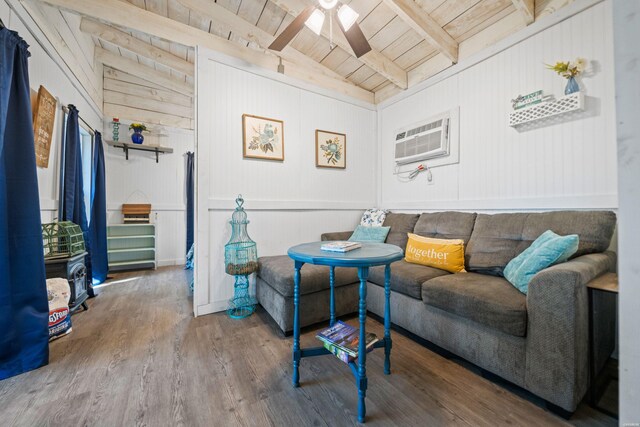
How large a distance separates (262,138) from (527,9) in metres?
2.54

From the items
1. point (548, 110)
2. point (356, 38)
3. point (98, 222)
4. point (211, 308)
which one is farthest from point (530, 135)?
point (98, 222)

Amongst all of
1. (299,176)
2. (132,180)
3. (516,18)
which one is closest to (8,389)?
(299,176)

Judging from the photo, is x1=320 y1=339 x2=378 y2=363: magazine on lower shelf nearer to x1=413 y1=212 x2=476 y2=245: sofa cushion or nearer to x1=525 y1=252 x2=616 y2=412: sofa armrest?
x1=525 y1=252 x2=616 y2=412: sofa armrest

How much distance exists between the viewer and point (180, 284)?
3383 millimetres

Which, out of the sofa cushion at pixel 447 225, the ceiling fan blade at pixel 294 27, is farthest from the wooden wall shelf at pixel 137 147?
the sofa cushion at pixel 447 225

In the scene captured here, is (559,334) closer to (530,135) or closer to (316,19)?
(530,135)

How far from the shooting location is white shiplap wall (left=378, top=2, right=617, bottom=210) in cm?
171

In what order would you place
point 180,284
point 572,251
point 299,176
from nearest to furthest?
1. point 572,251
2. point 299,176
3. point 180,284

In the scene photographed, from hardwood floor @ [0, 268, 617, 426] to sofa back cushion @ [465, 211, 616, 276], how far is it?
2.76 ft

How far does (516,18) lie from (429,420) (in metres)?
3.09

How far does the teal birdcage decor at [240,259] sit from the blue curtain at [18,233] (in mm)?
1243

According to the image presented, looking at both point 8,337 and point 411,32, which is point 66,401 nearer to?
point 8,337

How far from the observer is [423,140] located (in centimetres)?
288

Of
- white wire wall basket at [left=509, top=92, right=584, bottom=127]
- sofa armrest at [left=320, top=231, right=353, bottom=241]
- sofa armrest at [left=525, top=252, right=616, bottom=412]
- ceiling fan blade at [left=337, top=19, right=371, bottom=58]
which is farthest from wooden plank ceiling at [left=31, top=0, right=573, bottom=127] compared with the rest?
sofa armrest at [left=525, top=252, right=616, bottom=412]
